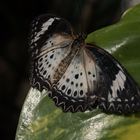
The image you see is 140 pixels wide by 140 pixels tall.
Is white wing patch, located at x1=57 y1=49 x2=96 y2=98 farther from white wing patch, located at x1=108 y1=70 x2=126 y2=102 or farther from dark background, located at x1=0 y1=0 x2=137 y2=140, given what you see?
dark background, located at x1=0 y1=0 x2=137 y2=140

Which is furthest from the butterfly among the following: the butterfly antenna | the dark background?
the dark background

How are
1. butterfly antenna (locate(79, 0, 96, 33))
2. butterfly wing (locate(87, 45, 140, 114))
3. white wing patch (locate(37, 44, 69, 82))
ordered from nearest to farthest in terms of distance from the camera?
butterfly wing (locate(87, 45, 140, 114)) → white wing patch (locate(37, 44, 69, 82)) → butterfly antenna (locate(79, 0, 96, 33))

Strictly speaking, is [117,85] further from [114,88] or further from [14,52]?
[14,52]

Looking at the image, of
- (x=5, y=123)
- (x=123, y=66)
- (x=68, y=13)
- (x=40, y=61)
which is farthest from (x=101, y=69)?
(x=5, y=123)

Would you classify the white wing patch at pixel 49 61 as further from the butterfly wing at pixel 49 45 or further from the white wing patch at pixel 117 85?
the white wing patch at pixel 117 85

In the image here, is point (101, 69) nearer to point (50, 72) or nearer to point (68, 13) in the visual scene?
point (50, 72)

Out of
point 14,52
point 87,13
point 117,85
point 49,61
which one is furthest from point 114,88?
point 14,52
